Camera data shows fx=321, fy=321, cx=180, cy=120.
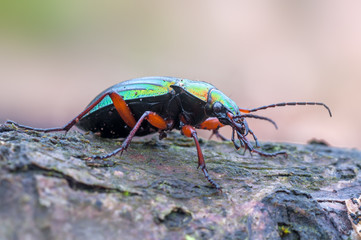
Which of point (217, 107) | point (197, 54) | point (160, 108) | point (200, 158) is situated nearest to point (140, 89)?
point (160, 108)

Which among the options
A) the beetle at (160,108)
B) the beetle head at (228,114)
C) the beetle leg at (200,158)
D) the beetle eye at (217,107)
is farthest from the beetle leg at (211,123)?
the beetle leg at (200,158)

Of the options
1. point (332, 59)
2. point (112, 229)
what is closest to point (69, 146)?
point (112, 229)

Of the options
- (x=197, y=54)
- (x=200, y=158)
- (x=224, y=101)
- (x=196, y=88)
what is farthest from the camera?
(x=197, y=54)

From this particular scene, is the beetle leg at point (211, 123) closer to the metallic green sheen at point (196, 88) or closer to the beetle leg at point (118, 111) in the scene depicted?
the metallic green sheen at point (196, 88)

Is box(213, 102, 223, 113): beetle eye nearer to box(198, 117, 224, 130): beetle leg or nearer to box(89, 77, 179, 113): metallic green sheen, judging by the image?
box(198, 117, 224, 130): beetle leg

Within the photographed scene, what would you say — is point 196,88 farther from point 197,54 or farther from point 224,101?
point 197,54

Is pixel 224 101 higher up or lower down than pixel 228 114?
higher up
